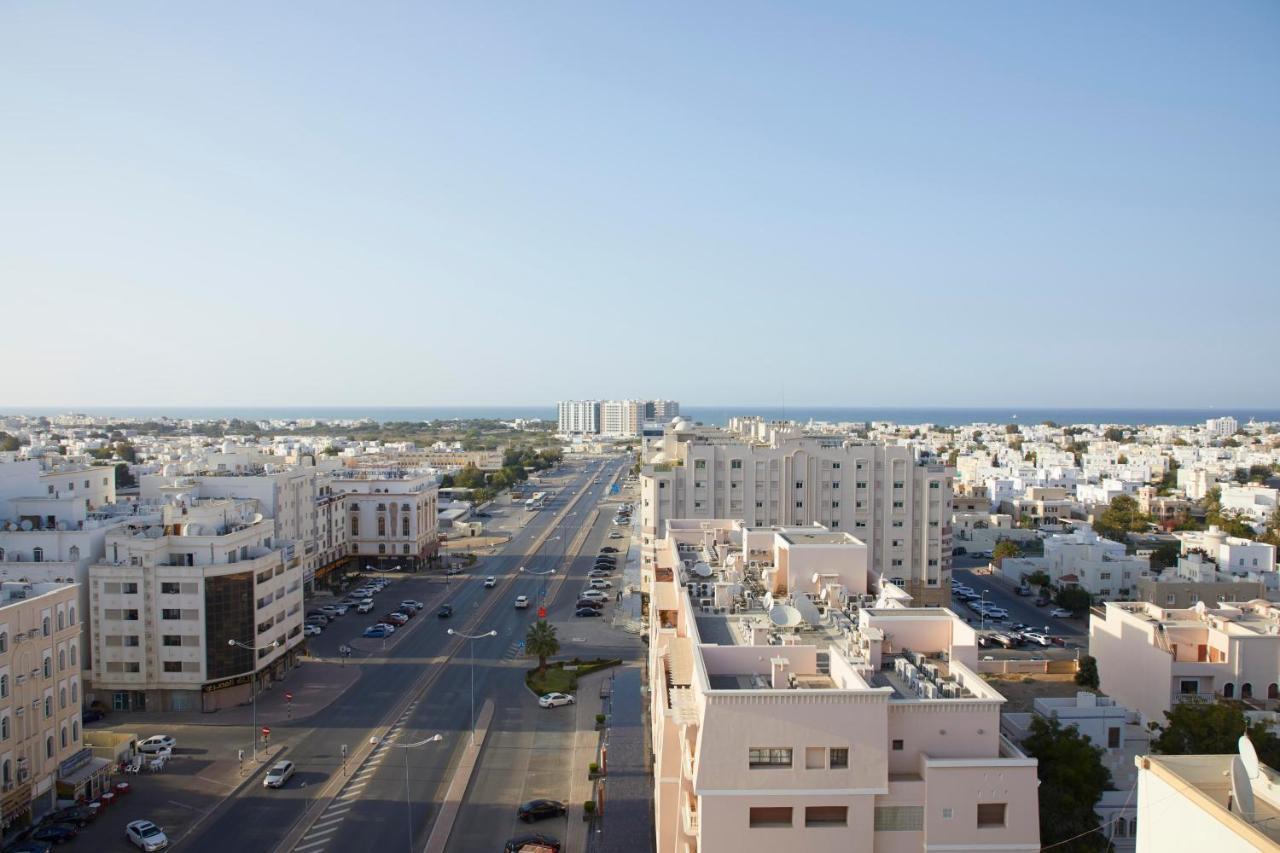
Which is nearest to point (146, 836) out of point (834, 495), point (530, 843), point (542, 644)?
point (530, 843)

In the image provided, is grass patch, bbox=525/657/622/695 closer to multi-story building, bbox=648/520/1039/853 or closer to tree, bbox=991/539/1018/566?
multi-story building, bbox=648/520/1039/853

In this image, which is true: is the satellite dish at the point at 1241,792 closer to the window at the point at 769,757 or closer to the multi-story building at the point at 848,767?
the multi-story building at the point at 848,767

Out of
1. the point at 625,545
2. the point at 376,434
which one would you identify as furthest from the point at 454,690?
the point at 376,434

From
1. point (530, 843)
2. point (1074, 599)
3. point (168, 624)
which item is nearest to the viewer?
point (530, 843)

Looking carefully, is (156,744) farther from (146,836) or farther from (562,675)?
(562,675)

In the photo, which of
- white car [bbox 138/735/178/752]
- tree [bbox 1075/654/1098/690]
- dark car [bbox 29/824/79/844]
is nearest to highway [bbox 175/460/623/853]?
dark car [bbox 29/824/79/844]

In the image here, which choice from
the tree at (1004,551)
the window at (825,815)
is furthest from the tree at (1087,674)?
the tree at (1004,551)

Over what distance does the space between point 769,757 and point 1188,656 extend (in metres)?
19.7

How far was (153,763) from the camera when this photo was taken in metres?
23.9

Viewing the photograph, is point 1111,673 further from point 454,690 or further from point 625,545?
point 625,545

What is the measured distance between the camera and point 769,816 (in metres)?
12.9

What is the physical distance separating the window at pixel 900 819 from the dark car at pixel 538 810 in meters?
10.3

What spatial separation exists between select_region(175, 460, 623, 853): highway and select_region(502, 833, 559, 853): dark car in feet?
6.69

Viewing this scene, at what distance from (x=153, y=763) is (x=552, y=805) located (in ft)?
36.4
